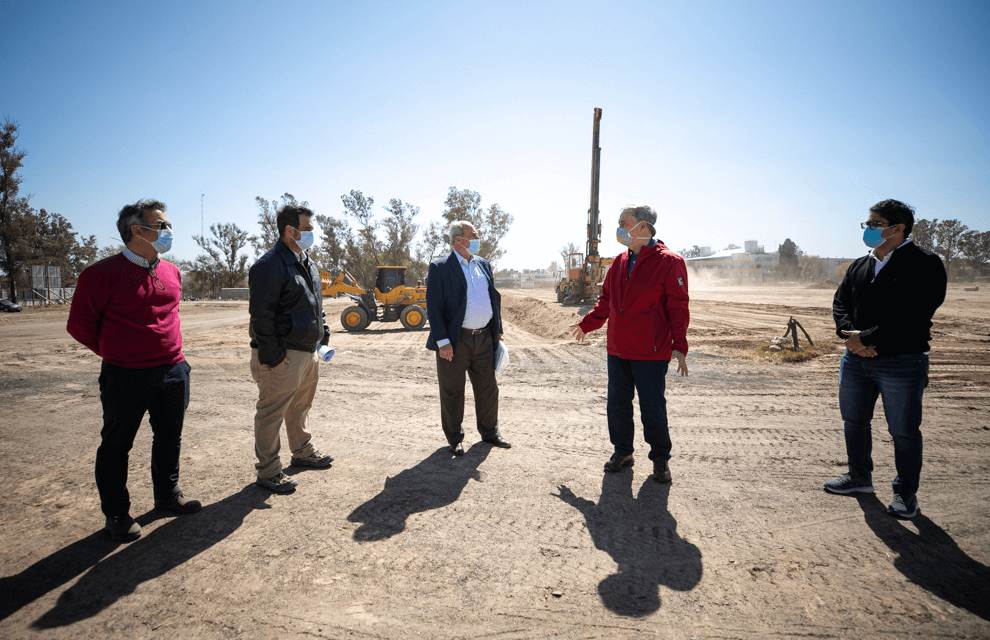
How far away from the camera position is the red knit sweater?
103 inches

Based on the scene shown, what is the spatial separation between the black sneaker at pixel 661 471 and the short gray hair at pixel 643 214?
173 cm

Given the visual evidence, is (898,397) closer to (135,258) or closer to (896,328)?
(896,328)

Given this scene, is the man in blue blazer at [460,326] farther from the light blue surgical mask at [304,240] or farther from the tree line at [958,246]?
the tree line at [958,246]

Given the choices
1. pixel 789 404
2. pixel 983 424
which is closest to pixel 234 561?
pixel 789 404

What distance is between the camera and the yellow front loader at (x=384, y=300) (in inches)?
592

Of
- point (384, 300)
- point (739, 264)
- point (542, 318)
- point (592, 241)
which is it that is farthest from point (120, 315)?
point (739, 264)

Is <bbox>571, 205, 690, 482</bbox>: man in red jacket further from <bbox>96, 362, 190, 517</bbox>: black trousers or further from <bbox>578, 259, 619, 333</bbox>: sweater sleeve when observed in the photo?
<bbox>96, 362, 190, 517</bbox>: black trousers

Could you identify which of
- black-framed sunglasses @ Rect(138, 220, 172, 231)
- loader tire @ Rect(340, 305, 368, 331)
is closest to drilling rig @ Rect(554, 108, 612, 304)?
loader tire @ Rect(340, 305, 368, 331)

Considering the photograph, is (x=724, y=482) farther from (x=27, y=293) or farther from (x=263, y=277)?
(x=27, y=293)

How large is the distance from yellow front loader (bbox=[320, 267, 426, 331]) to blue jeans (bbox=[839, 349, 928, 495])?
12.8 m

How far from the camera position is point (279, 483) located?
3.39m

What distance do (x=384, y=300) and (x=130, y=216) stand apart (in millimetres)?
12950

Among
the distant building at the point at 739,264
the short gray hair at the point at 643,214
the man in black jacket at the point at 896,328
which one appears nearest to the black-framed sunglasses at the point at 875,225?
the man in black jacket at the point at 896,328

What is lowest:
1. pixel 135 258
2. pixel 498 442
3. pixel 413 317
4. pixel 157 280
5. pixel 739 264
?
pixel 498 442
